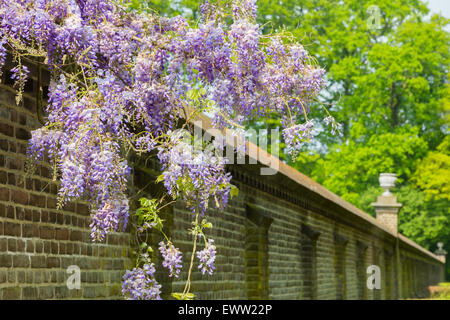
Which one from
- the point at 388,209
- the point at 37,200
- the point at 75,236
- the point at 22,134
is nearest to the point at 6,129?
the point at 22,134

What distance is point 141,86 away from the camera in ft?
18.2

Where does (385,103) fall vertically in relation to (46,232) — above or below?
above

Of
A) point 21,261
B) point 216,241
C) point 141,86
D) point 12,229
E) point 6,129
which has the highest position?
point 141,86

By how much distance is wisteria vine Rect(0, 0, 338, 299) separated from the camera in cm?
511

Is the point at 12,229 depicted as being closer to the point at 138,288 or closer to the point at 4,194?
the point at 4,194

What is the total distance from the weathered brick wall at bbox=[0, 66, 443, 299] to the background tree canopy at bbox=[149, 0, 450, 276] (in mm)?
9224

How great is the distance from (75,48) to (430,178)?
3049 centimetres

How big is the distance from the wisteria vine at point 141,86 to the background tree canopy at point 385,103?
86.6ft

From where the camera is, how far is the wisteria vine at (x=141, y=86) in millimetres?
5105

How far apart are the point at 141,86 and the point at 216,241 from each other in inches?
187

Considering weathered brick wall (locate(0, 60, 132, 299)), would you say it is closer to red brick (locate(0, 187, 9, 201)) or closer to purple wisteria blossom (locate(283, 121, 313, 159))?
red brick (locate(0, 187, 9, 201))

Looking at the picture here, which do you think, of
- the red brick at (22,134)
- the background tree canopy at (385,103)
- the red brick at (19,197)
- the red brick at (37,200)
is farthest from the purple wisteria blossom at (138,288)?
the background tree canopy at (385,103)

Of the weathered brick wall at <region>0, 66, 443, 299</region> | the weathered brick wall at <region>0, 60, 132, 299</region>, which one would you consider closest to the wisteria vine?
the weathered brick wall at <region>0, 60, 132, 299</region>
